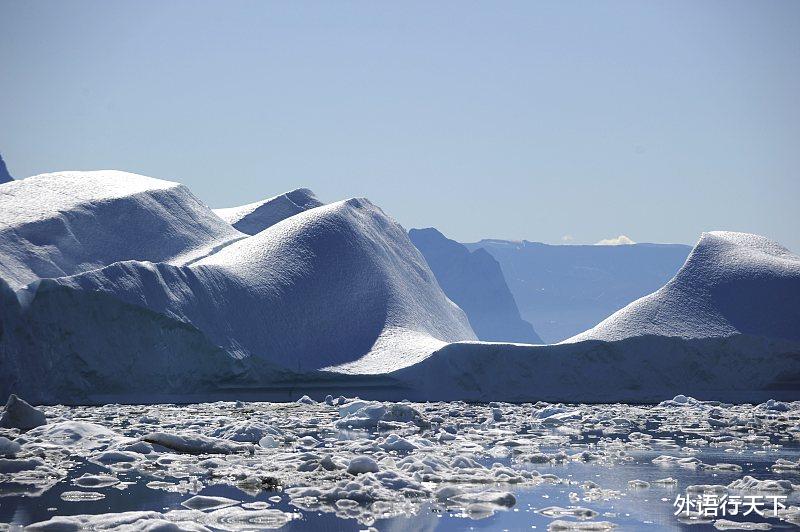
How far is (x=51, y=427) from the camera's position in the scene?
1499cm

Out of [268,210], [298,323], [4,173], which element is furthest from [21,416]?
[4,173]

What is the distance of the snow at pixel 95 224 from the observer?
3319 cm

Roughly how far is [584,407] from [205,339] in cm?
1159

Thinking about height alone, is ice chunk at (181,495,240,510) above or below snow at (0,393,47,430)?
above

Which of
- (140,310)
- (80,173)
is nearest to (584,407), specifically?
(140,310)

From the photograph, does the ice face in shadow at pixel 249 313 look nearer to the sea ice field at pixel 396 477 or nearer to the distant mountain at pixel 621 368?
the distant mountain at pixel 621 368

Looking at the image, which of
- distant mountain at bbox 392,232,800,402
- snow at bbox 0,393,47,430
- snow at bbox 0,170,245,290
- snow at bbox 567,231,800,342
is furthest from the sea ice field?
snow at bbox 0,170,245,290

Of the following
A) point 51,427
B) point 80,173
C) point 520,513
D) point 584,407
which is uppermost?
point 80,173

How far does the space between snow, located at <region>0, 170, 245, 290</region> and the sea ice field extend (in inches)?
641

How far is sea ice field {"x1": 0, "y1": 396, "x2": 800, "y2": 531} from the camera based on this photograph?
27.3 feet

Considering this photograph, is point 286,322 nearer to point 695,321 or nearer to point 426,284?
point 426,284

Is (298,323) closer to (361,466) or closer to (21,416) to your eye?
(21,416)

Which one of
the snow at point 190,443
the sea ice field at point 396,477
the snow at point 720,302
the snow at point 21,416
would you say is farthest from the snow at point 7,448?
the snow at point 720,302

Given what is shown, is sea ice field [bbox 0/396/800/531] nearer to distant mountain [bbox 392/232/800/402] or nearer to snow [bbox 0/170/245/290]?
distant mountain [bbox 392/232/800/402]
